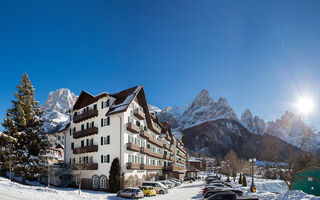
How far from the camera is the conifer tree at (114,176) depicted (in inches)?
1422

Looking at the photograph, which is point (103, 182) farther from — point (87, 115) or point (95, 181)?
point (87, 115)

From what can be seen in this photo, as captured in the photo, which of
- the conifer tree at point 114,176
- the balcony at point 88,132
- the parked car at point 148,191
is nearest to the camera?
the parked car at point 148,191

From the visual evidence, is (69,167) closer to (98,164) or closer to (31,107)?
(98,164)

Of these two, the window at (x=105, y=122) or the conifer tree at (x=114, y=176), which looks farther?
the window at (x=105, y=122)

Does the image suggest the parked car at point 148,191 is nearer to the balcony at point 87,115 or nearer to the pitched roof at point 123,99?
the pitched roof at point 123,99

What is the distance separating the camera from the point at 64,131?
51719mm

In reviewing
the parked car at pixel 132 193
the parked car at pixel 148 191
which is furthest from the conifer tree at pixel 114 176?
the parked car at pixel 132 193

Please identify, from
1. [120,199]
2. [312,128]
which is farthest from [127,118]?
[312,128]

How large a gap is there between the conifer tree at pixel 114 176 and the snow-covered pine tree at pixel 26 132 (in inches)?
499

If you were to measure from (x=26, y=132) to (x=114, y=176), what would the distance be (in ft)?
58.1

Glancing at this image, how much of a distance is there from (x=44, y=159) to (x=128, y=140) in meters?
15.7

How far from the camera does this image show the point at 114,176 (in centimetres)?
3644

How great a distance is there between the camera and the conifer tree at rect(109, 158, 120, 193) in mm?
36125

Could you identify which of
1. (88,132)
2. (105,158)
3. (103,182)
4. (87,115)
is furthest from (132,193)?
(87,115)
